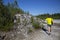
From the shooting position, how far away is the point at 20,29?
10.4 m

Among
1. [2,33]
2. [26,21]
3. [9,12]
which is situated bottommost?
[2,33]

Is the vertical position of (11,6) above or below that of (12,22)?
above

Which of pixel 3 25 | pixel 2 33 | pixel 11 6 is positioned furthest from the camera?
pixel 11 6

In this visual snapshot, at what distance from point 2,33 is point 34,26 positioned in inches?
112

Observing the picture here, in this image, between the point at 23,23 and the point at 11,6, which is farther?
the point at 11,6

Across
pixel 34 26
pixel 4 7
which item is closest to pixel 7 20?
pixel 4 7

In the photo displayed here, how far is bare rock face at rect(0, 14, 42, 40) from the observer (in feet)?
31.9

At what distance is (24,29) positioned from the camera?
10.4m

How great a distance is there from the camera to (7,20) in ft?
36.3

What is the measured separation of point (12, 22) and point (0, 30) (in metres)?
1.36

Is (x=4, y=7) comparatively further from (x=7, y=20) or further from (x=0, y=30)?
(x=0, y=30)

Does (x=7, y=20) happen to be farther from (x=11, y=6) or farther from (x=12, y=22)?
(x=11, y=6)

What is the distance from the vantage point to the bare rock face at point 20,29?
31.9 ft

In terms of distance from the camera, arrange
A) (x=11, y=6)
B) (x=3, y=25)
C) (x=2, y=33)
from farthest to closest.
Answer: (x=11, y=6) < (x=3, y=25) < (x=2, y=33)
